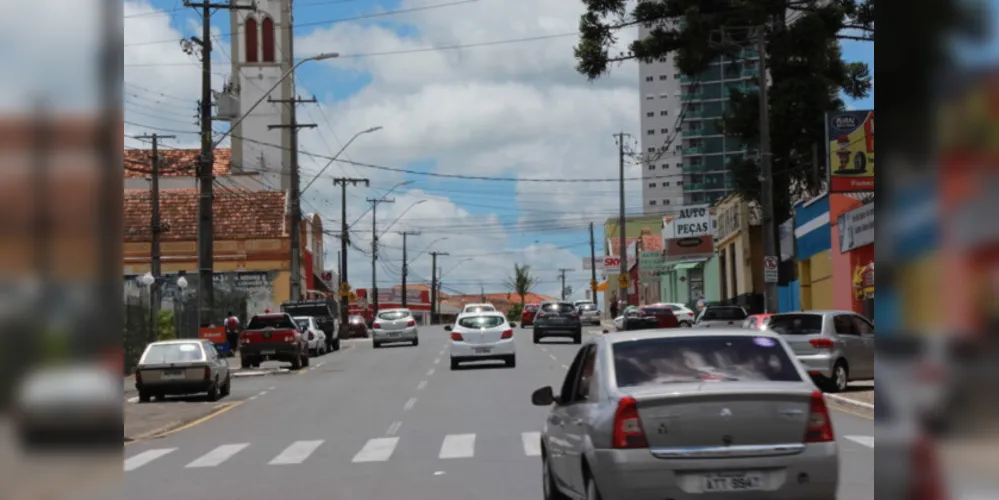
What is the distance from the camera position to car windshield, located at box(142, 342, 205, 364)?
1049 inches

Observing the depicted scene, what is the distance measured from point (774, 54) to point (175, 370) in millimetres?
24220

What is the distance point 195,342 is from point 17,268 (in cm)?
2578

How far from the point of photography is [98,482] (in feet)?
8.11

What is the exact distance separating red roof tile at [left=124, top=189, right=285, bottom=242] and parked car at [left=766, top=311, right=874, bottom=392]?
4632 cm

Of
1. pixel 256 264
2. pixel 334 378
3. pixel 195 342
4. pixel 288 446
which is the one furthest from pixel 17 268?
pixel 256 264

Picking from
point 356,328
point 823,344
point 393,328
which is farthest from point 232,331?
point 823,344

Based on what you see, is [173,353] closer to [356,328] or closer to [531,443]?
[531,443]

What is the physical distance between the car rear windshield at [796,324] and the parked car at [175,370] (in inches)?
489

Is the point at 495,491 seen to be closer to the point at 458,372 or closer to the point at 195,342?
the point at 195,342

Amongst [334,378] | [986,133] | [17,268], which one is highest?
[986,133]

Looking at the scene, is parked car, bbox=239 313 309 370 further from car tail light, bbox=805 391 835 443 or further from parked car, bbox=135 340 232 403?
car tail light, bbox=805 391 835 443

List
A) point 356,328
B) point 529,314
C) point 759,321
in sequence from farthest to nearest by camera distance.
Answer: point 529,314 < point 356,328 < point 759,321

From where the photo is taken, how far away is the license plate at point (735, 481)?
303 inches

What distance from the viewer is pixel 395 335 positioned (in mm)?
52688
